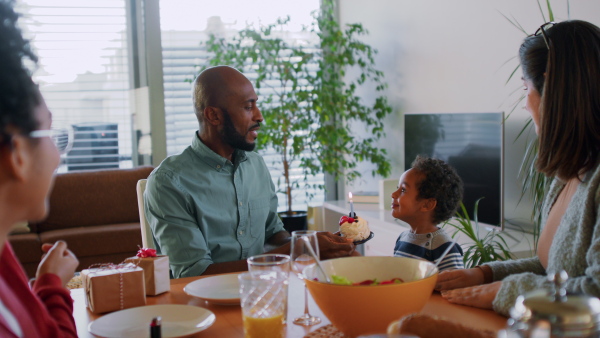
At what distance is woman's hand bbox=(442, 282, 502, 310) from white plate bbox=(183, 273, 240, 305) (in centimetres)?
49

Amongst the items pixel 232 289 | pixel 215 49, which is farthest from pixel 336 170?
pixel 232 289

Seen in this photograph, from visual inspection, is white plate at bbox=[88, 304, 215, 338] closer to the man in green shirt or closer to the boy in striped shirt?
the man in green shirt

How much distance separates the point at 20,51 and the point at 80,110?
4634 millimetres

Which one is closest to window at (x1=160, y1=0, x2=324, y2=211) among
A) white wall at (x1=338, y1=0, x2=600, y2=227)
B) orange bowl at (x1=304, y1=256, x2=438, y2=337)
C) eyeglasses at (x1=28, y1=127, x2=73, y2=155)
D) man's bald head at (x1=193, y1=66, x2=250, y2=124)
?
white wall at (x1=338, y1=0, x2=600, y2=227)

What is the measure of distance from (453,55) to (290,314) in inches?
114

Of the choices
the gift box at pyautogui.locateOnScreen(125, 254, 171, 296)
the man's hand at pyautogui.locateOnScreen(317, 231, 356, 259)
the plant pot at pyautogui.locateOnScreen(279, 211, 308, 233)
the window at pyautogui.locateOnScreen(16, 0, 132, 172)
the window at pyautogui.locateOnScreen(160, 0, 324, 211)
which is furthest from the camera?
the window at pyautogui.locateOnScreen(160, 0, 324, 211)

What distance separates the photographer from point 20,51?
30.6 inches

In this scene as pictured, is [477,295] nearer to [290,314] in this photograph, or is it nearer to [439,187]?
[290,314]

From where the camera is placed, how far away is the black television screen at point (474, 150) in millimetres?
3307

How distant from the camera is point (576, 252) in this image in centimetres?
135

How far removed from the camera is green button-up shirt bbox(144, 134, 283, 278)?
216 cm

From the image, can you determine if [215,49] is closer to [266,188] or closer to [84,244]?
[84,244]

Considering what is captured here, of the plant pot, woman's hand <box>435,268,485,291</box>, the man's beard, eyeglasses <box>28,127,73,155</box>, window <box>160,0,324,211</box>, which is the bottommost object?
the plant pot

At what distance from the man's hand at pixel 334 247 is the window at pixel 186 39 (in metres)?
3.41
